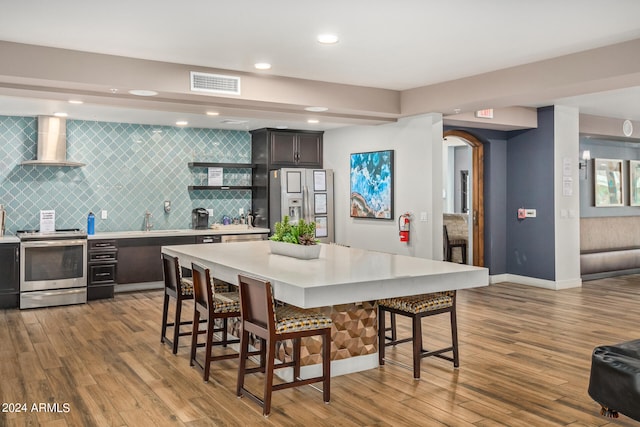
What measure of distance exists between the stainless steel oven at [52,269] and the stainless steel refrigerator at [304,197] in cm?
274

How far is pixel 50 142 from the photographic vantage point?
7.14 m

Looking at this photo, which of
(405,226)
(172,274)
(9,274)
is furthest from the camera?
(405,226)

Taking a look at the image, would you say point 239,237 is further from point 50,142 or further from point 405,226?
point 50,142

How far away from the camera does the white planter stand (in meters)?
4.36

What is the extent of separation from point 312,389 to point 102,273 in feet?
13.9

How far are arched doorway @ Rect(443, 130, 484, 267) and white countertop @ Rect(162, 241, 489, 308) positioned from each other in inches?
162

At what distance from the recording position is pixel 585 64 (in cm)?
474

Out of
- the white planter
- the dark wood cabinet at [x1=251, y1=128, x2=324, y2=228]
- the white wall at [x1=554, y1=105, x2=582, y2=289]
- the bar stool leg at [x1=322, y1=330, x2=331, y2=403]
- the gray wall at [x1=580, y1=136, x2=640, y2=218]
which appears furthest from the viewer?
the gray wall at [x1=580, y1=136, x2=640, y2=218]

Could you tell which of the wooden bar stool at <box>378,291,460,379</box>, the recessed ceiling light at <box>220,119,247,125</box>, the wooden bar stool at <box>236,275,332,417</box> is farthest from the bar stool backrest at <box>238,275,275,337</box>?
the recessed ceiling light at <box>220,119,247,125</box>

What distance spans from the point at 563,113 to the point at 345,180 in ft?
10.5

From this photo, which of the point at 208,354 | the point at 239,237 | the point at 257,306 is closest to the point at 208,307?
the point at 208,354

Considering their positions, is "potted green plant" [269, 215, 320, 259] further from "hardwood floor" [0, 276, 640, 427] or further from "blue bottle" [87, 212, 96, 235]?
"blue bottle" [87, 212, 96, 235]

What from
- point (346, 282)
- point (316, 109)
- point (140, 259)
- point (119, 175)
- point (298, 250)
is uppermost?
point (316, 109)

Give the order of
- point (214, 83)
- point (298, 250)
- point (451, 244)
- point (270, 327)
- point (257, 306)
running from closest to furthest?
point (270, 327) → point (257, 306) → point (298, 250) → point (214, 83) → point (451, 244)
